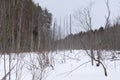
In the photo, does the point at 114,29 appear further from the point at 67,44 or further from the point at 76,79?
the point at 76,79

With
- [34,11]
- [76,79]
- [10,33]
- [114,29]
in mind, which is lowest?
[76,79]

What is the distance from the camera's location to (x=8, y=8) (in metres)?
4.21

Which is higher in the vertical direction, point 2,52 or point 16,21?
point 16,21

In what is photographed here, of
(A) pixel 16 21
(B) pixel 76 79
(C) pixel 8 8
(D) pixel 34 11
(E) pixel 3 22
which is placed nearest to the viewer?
(E) pixel 3 22

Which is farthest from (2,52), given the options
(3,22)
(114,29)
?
(114,29)

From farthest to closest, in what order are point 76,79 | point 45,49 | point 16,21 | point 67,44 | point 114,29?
point 67,44 → point 114,29 → point 45,49 → point 76,79 → point 16,21

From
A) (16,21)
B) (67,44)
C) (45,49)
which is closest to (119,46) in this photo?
(67,44)

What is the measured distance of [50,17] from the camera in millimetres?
43594

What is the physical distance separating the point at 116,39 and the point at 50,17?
13.0m

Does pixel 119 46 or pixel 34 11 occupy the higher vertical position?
pixel 34 11

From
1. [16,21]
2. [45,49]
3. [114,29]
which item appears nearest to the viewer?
[16,21]

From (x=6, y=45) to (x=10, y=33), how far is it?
0.23 meters

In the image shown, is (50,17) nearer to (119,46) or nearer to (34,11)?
(34,11)

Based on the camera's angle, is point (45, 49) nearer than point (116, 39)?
Yes
